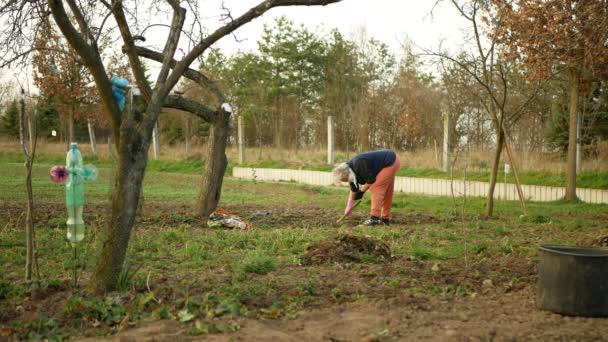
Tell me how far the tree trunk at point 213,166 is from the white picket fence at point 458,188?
5.67 meters

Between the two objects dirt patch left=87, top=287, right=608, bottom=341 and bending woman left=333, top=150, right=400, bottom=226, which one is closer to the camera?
dirt patch left=87, top=287, right=608, bottom=341

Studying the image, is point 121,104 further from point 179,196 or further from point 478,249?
point 179,196

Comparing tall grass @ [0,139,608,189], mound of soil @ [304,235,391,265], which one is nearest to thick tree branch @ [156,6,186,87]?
tall grass @ [0,139,608,189]

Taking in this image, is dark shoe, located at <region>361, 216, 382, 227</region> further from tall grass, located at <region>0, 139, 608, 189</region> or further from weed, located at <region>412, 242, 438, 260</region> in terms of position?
weed, located at <region>412, 242, 438, 260</region>

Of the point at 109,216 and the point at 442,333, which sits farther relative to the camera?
the point at 109,216

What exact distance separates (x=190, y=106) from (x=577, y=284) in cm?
866

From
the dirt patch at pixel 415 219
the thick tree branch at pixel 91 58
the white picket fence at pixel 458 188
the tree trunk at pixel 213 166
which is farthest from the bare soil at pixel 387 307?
the white picket fence at pixel 458 188

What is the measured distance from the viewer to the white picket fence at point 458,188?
17500 millimetres

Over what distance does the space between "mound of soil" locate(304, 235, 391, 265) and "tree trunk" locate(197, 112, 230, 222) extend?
5153 mm

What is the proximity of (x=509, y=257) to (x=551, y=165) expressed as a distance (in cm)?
1358

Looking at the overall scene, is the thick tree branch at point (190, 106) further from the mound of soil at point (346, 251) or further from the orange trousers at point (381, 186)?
the mound of soil at point (346, 251)

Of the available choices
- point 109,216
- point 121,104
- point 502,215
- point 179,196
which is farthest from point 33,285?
point 179,196

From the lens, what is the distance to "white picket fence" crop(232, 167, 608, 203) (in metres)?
17.5

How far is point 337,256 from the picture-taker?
7.71 meters
